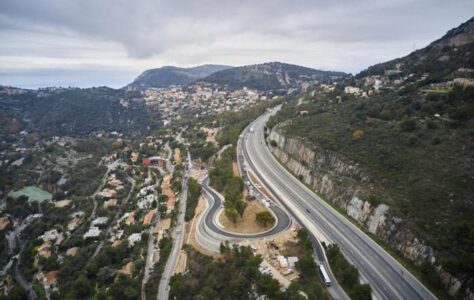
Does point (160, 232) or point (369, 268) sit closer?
point (369, 268)

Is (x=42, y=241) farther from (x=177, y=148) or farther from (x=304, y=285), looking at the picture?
(x=304, y=285)

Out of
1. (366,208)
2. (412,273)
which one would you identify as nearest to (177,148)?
(366,208)

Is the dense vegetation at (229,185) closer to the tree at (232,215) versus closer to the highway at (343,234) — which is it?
the tree at (232,215)

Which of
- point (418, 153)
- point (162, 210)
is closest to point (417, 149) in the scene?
point (418, 153)

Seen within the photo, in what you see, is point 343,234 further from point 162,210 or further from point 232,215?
point 162,210

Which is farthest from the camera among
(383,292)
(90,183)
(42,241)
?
(90,183)

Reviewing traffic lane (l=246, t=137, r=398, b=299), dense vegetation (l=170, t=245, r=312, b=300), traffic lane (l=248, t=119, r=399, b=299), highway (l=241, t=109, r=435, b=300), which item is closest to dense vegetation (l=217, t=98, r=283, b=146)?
highway (l=241, t=109, r=435, b=300)
